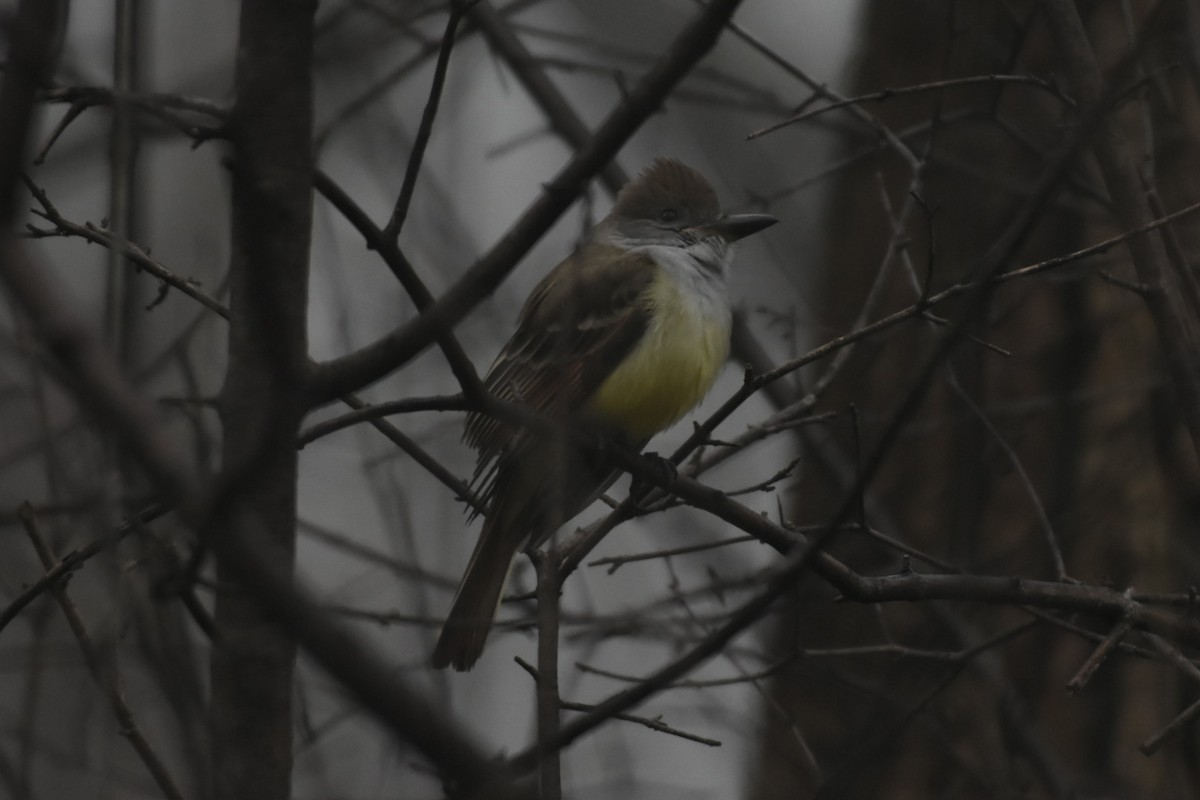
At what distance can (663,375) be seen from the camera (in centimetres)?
518

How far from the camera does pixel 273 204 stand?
2502mm

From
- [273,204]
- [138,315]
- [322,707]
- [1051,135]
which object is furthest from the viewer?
[1051,135]

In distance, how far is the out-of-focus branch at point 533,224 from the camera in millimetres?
2332

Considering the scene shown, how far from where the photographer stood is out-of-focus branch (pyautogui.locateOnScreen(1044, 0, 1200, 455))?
381 cm

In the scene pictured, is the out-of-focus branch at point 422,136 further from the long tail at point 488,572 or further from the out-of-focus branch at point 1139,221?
the long tail at point 488,572

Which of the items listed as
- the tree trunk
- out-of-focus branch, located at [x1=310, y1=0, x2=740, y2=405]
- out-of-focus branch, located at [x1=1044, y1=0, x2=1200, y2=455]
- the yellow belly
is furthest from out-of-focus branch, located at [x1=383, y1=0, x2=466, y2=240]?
the yellow belly

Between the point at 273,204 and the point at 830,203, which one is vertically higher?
the point at 830,203

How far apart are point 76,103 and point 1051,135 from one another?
15.8 ft

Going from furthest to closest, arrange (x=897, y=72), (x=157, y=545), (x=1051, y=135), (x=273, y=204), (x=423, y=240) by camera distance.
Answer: (x=897, y=72) < (x=423, y=240) < (x=1051, y=135) < (x=157, y=545) < (x=273, y=204)

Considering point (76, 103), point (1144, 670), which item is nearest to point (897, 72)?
point (1144, 670)

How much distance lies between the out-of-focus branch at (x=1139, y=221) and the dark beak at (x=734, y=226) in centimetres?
185

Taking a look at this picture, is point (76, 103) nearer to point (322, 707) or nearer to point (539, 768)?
point (539, 768)

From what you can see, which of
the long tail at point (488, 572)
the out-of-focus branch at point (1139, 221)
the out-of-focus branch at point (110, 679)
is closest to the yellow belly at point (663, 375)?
the long tail at point (488, 572)

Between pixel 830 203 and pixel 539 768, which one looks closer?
pixel 539 768
